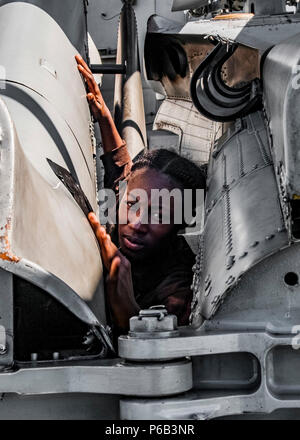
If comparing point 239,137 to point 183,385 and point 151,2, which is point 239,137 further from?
point 151,2

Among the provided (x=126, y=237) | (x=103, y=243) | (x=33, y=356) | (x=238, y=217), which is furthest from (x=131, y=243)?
(x=33, y=356)

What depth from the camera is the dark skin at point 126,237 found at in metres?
1.84

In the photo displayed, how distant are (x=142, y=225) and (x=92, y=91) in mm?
567

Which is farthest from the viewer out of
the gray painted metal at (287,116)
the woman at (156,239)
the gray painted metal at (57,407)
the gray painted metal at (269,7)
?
the gray painted metal at (269,7)

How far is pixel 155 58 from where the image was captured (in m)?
2.95

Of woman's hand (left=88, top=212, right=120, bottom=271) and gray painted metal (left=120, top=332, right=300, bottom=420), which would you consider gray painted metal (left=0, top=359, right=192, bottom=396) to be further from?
woman's hand (left=88, top=212, right=120, bottom=271)

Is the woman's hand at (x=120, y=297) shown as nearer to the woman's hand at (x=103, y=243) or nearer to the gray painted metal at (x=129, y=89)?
the woman's hand at (x=103, y=243)

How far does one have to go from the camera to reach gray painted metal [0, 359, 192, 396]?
1.30 metres

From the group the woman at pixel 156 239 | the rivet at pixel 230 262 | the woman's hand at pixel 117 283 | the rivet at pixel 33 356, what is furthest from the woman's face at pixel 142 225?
the rivet at pixel 33 356

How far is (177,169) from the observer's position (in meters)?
2.70

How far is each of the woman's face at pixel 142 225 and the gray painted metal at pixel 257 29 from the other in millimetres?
572

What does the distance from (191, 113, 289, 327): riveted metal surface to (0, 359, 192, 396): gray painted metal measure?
0.20 meters
